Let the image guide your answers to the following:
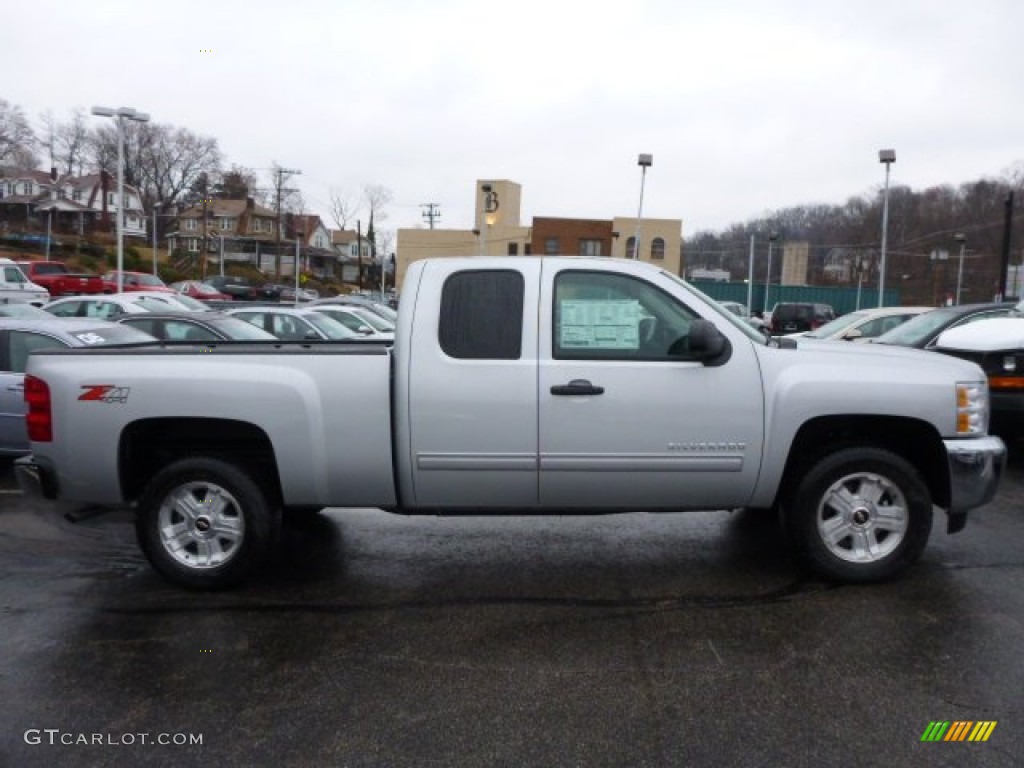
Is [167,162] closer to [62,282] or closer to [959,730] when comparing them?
[62,282]

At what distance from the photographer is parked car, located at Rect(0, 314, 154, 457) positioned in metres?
7.86

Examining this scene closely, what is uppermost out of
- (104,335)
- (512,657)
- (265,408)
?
(104,335)

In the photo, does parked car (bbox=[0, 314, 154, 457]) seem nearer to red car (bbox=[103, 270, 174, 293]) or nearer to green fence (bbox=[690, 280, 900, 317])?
red car (bbox=[103, 270, 174, 293])

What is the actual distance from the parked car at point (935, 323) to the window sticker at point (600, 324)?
6.41 metres

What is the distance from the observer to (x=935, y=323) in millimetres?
10641

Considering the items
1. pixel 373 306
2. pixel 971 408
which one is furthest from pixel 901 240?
A: pixel 971 408

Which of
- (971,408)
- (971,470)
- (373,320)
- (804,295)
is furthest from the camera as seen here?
(804,295)

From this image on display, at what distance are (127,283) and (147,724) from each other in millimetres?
36357

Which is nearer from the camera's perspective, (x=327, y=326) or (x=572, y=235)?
(x=327, y=326)

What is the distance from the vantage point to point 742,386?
4828mm

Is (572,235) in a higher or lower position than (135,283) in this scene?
higher

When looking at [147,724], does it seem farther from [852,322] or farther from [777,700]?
[852,322]

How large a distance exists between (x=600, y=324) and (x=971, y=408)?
2188 mm

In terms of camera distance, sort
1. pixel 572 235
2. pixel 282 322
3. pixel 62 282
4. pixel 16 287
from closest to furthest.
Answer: pixel 282 322, pixel 16 287, pixel 62 282, pixel 572 235
